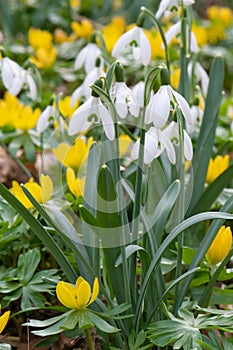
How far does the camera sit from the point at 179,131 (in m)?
1.74

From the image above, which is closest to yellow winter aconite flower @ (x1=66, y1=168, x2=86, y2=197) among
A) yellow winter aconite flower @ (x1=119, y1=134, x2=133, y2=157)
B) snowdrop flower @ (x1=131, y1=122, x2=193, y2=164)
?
yellow winter aconite flower @ (x1=119, y1=134, x2=133, y2=157)

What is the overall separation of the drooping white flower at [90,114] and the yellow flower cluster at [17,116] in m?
0.94

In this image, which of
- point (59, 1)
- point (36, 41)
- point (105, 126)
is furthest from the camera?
point (59, 1)

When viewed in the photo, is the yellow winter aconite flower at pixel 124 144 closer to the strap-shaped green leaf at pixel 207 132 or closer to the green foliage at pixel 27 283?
the strap-shaped green leaf at pixel 207 132

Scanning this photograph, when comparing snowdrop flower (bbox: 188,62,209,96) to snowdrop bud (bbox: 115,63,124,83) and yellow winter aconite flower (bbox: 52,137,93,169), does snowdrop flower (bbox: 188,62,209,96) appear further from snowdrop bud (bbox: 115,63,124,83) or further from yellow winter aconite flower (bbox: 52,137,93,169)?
snowdrop bud (bbox: 115,63,124,83)

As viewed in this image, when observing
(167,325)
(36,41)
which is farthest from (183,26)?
(36,41)

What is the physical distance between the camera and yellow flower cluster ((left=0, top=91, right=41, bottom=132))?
272 centimetres

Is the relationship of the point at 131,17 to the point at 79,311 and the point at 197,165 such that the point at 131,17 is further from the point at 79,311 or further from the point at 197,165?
the point at 79,311

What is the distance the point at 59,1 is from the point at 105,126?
3.38 meters

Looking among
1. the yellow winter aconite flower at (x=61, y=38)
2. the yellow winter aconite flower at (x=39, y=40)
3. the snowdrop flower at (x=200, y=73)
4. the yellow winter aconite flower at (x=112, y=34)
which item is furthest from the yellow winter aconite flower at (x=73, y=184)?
the yellow winter aconite flower at (x=61, y=38)

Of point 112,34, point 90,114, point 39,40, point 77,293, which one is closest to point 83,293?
point 77,293

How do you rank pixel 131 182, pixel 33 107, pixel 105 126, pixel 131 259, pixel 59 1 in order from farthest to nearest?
pixel 59 1 < pixel 33 107 < pixel 131 182 < pixel 131 259 < pixel 105 126

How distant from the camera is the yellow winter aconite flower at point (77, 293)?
168cm

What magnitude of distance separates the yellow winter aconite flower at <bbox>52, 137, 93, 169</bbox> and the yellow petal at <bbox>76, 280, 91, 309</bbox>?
75 cm
